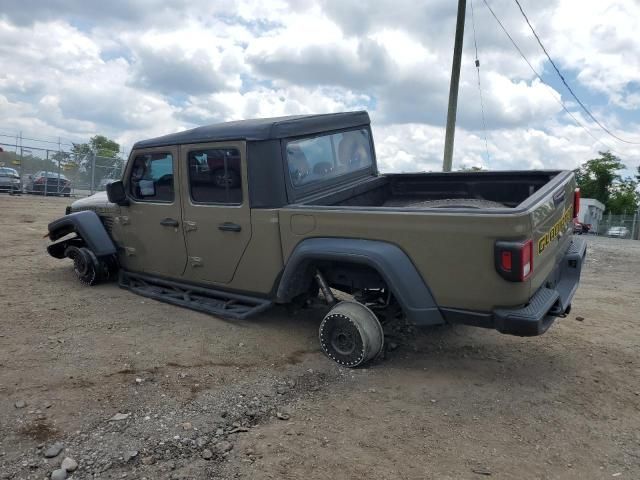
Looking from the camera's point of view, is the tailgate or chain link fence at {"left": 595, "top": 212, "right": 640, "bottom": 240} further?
chain link fence at {"left": 595, "top": 212, "right": 640, "bottom": 240}

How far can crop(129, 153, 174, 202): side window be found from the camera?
5.04 m

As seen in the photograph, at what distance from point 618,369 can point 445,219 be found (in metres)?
1.94

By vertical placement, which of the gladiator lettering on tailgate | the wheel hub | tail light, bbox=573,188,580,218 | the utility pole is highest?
the utility pole

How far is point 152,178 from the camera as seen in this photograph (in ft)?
17.2

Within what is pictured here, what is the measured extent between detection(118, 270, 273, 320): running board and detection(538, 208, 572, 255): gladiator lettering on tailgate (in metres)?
2.18

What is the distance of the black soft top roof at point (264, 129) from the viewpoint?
4.29 metres

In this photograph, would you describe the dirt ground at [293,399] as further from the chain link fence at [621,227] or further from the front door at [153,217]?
the chain link fence at [621,227]

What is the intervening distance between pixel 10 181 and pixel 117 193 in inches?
669

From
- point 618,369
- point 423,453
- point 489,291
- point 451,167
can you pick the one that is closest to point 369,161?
point 489,291

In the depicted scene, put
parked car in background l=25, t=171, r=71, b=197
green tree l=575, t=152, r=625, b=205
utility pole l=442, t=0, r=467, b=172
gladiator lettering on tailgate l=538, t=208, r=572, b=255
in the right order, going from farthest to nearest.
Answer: green tree l=575, t=152, r=625, b=205
parked car in background l=25, t=171, r=71, b=197
utility pole l=442, t=0, r=467, b=172
gladiator lettering on tailgate l=538, t=208, r=572, b=255

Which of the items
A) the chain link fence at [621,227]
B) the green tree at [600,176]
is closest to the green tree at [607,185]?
the green tree at [600,176]

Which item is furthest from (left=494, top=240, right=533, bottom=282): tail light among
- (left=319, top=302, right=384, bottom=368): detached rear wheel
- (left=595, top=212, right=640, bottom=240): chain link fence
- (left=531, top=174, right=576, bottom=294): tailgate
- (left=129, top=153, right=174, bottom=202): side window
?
(left=595, top=212, right=640, bottom=240): chain link fence

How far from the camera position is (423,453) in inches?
112

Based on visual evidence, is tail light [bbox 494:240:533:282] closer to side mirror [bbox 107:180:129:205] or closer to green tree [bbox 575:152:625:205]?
side mirror [bbox 107:180:129:205]
